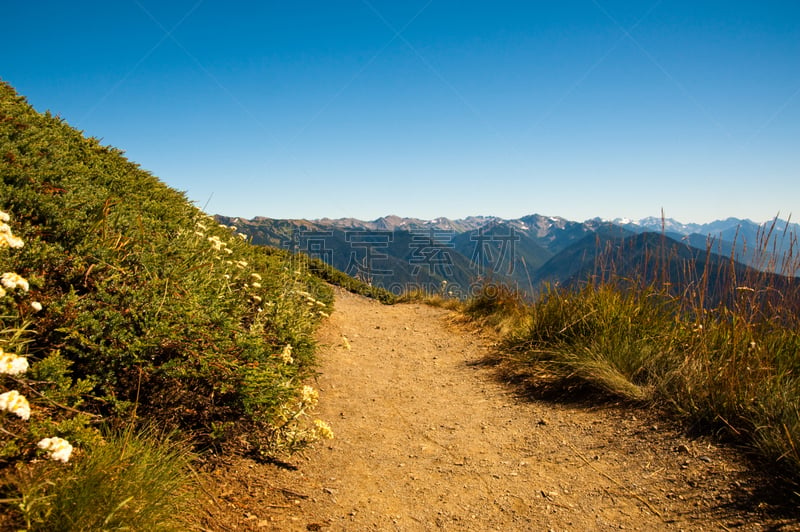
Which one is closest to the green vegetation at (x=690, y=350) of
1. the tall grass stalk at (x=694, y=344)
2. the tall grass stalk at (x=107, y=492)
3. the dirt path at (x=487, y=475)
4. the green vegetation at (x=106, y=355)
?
the tall grass stalk at (x=694, y=344)

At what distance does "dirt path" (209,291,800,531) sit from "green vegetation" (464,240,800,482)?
1.09ft

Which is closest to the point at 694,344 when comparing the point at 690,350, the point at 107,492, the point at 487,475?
the point at 690,350

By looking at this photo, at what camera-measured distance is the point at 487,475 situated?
3.81m

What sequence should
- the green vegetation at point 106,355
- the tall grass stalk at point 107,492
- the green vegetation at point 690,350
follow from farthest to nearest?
the green vegetation at point 690,350
the green vegetation at point 106,355
the tall grass stalk at point 107,492

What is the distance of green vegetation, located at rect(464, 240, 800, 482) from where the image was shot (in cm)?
373

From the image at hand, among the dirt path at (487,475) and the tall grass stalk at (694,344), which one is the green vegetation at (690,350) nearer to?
the tall grass stalk at (694,344)

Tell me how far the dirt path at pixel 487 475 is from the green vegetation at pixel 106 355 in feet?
1.51

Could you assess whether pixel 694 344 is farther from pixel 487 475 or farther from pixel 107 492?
pixel 107 492

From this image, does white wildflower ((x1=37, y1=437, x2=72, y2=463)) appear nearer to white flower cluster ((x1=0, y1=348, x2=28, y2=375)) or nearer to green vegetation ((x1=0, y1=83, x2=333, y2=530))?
green vegetation ((x1=0, y1=83, x2=333, y2=530))

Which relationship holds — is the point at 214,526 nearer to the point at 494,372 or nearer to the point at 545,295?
the point at 494,372

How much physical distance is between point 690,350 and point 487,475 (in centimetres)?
266

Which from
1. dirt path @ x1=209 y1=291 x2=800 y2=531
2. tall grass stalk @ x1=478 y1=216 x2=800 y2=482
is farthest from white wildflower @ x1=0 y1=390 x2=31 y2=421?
tall grass stalk @ x1=478 y1=216 x2=800 y2=482

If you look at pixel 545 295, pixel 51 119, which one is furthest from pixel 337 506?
pixel 51 119

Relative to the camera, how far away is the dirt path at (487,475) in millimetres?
3086
